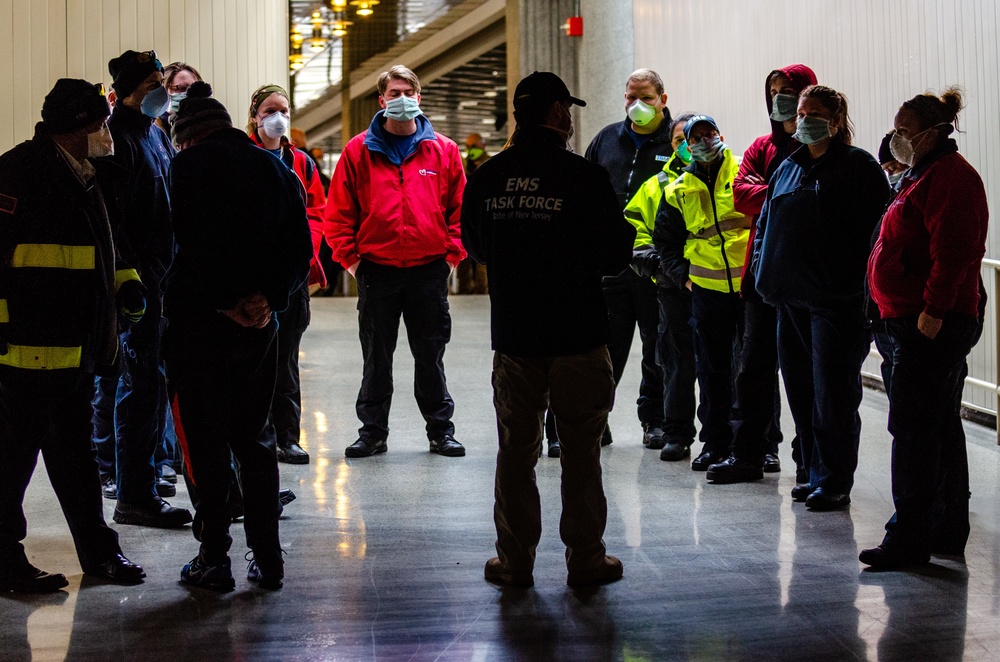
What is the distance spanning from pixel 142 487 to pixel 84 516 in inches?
29.5

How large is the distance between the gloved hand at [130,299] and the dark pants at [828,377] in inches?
100

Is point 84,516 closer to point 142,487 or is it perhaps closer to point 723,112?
point 142,487

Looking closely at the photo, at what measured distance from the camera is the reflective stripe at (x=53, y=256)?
3.64 meters

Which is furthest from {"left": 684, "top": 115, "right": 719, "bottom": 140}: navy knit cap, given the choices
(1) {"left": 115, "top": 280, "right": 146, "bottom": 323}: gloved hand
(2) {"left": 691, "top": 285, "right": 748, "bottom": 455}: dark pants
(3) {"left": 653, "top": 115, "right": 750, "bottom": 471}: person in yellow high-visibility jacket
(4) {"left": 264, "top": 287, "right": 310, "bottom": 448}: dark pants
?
(1) {"left": 115, "top": 280, "right": 146, "bottom": 323}: gloved hand

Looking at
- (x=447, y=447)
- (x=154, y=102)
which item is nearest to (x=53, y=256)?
(x=154, y=102)

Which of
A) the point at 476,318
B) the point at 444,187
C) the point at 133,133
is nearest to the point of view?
the point at 133,133

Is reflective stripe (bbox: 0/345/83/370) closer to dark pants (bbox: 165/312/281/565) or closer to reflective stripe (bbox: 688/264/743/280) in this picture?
dark pants (bbox: 165/312/281/565)

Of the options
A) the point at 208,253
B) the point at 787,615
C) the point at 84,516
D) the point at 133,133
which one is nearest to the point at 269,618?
the point at 84,516

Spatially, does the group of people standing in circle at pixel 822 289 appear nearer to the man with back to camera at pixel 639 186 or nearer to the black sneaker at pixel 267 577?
the man with back to camera at pixel 639 186

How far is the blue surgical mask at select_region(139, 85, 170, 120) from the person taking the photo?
14.6 ft

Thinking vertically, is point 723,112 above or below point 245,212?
above

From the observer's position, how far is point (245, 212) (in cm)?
366

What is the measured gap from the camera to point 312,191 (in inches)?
235

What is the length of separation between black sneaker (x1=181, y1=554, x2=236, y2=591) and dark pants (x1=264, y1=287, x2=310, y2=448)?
70.0 inches
